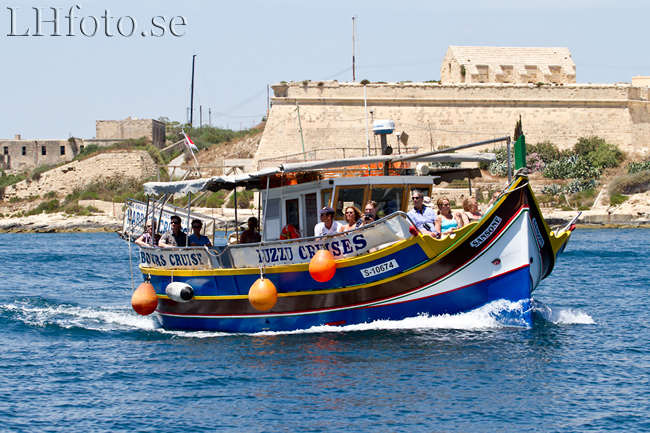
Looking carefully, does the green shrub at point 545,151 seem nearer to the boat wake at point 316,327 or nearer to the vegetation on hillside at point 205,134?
the vegetation on hillside at point 205,134

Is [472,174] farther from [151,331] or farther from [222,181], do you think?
[151,331]

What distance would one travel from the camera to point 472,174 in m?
13.0

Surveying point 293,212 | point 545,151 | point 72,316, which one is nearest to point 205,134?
point 545,151

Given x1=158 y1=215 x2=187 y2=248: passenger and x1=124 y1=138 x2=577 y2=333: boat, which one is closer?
x1=124 y1=138 x2=577 y2=333: boat

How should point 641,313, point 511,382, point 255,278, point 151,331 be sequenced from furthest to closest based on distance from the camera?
point 641,313 < point 151,331 < point 255,278 < point 511,382

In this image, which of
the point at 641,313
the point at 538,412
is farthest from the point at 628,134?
the point at 538,412

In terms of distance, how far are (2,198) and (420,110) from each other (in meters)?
29.2

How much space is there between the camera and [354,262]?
1026 centimetres

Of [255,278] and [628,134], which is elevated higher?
[628,134]

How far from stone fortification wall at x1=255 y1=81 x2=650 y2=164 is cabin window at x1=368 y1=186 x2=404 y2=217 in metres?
35.0

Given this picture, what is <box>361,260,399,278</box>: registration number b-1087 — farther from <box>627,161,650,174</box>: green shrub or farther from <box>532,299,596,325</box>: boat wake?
<box>627,161,650,174</box>: green shrub

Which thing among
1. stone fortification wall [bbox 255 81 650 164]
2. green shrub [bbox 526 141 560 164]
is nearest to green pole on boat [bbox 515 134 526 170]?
stone fortification wall [bbox 255 81 650 164]

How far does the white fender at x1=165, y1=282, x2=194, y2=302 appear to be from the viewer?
37.4 ft

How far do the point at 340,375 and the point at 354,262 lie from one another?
70.7 inches
